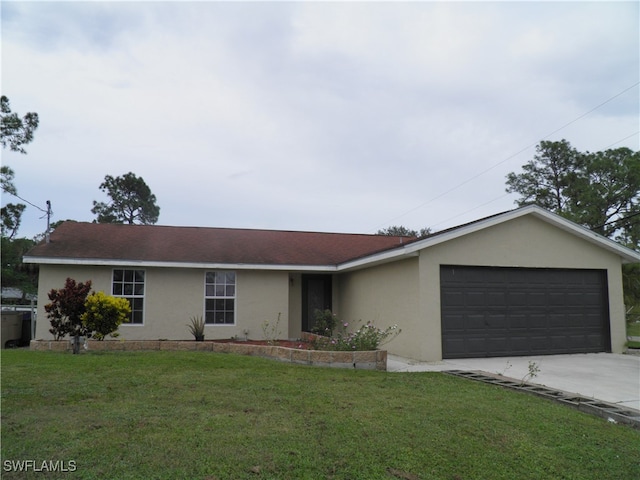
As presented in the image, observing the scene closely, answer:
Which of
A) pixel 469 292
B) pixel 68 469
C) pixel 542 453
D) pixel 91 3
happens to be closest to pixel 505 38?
pixel 469 292

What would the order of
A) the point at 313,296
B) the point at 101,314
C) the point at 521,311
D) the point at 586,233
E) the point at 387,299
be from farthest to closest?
the point at 313,296 → the point at 387,299 → the point at 586,233 → the point at 521,311 → the point at 101,314

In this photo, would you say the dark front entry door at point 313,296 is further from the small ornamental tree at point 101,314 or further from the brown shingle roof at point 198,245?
the small ornamental tree at point 101,314

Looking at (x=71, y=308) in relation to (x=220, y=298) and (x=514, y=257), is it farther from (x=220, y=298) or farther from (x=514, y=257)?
(x=514, y=257)

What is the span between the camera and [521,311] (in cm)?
1299

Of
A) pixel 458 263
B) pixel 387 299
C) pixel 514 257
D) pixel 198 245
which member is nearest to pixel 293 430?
pixel 458 263

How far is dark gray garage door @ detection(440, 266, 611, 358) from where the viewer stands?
40.6 feet

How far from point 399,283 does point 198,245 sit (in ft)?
25.7

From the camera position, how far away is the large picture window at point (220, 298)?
15.9 m

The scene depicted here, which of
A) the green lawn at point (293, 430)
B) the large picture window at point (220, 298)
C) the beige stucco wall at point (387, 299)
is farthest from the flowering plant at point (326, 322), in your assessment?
the green lawn at point (293, 430)

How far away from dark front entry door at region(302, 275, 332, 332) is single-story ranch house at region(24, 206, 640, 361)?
0.04 meters

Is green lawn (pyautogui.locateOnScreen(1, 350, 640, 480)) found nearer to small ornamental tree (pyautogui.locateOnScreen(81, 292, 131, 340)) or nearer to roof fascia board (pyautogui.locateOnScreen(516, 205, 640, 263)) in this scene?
small ornamental tree (pyautogui.locateOnScreen(81, 292, 131, 340))

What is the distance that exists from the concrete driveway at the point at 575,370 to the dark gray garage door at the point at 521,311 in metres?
0.40

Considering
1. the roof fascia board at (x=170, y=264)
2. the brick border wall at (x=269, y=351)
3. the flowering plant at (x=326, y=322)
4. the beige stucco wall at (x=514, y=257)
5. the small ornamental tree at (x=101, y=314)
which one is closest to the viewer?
the brick border wall at (x=269, y=351)

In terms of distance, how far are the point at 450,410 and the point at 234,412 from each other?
2851mm
